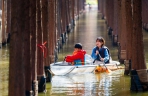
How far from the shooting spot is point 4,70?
21.4 metres

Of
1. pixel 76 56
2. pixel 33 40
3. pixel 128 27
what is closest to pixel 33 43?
pixel 33 40

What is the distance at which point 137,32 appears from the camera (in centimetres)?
1641

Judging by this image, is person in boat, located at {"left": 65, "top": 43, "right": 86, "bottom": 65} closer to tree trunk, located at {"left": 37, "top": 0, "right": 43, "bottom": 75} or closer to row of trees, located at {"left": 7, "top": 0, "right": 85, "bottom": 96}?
row of trees, located at {"left": 7, "top": 0, "right": 85, "bottom": 96}

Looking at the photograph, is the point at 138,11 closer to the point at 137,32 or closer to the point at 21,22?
the point at 137,32

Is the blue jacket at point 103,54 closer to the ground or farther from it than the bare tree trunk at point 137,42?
closer to the ground

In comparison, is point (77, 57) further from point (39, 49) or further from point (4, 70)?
point (39, 49)

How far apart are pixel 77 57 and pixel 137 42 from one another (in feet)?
14.9

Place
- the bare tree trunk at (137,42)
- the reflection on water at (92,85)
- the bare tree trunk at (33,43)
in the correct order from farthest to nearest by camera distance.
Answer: the bare tree trunk at (137,42), the reflection on water at (92,85), the bare tree trunk at (33,43)

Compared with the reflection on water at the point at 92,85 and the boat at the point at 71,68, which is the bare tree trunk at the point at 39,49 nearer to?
the reflection on water at the point at 92,85

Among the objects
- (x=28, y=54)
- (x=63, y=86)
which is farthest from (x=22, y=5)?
(x=63, y=86)

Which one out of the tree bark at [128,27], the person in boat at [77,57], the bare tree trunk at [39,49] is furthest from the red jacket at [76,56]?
the bare tree trunk at [39,49]

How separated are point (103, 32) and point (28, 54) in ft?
89.8

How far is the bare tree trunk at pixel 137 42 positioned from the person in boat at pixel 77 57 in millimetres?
4262

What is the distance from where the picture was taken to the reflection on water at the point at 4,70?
662 inches
